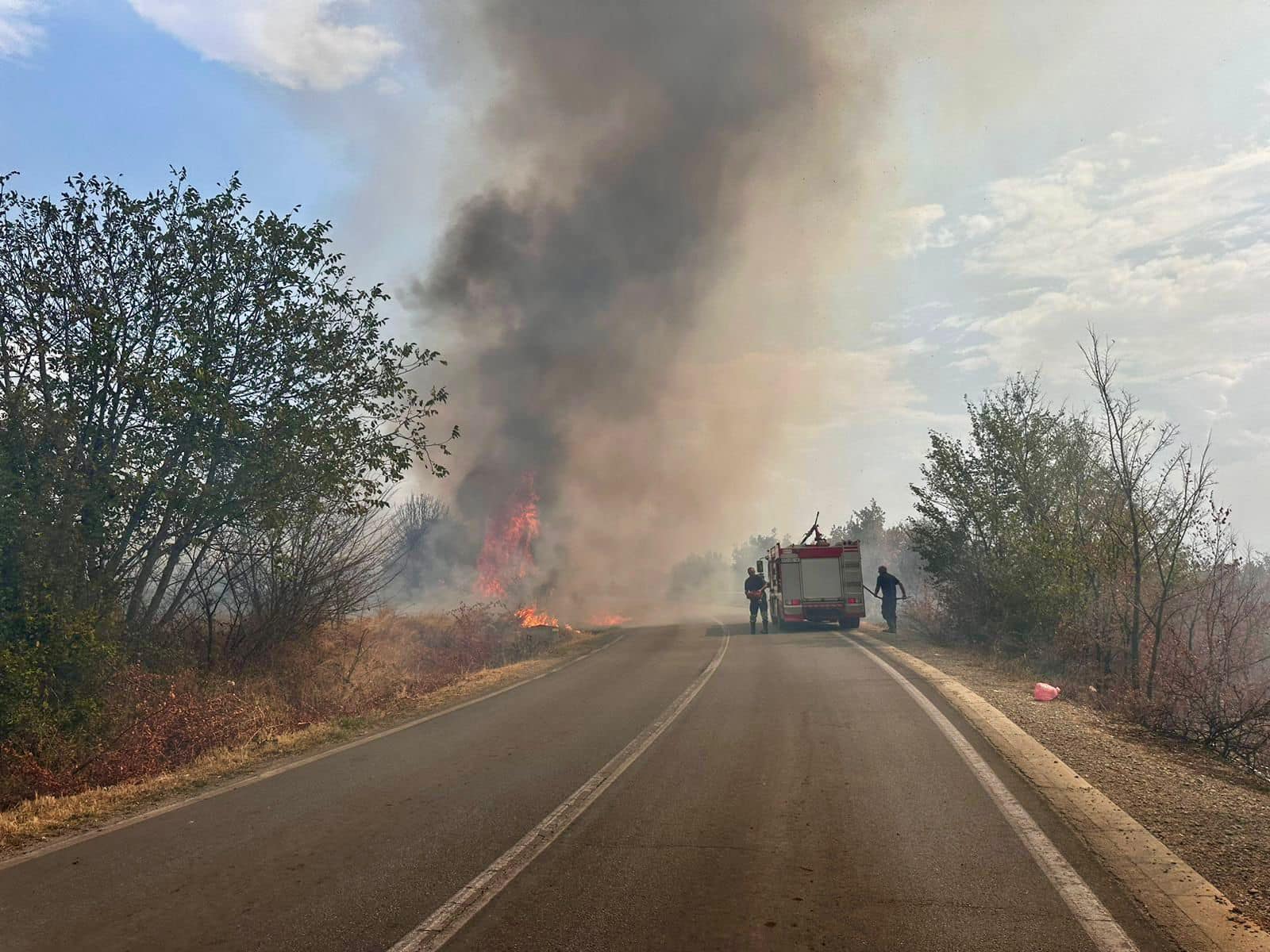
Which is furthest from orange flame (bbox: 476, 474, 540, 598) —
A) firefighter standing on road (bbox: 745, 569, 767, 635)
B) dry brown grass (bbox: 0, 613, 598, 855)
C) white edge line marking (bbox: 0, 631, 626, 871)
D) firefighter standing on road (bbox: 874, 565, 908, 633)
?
white edge line marking (bbox: 0, 631, 626, 871)

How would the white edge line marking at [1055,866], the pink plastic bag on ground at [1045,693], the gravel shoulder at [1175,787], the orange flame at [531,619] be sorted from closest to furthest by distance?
the white edge line marking at [1055,866], the gravel shoulder at [1175,787], the pink plastic bag on ground at [1045,693], the orange flame at [531,619]

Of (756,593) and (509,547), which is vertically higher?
(509,547)

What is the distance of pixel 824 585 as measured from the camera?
23.9m

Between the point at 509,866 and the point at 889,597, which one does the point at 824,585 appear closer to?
the point at 889,597

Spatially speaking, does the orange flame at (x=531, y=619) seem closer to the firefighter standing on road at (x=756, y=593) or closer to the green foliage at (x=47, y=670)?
the firefighter standing on road at (x=756, y=593)

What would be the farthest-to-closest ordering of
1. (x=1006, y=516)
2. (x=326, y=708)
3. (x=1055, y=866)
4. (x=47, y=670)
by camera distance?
(x=1006, y=516) < (x=326, y=708) < (x=47, y=670) < (x=1055, y=866)

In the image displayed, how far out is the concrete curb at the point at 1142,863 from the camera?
360 cm

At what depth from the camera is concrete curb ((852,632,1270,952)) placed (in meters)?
3.60

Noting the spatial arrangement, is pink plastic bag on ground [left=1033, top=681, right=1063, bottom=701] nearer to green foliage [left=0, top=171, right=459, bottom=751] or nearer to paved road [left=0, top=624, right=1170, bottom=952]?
paved road [left=0, top=624, right=1170, bottom=952]

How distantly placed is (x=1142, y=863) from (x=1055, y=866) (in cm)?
55

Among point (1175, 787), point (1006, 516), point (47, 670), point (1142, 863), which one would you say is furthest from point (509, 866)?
point (1006, 516)

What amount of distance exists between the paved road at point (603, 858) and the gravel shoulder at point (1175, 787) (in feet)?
2.30

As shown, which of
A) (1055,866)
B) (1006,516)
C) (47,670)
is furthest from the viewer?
(1006,516)

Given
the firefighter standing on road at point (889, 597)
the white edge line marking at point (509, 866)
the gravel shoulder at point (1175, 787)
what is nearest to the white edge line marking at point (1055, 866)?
the gravel shoulder at point (1175, 787)
